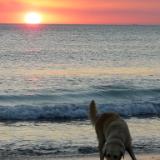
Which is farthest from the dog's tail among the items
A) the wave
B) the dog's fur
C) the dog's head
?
the wave

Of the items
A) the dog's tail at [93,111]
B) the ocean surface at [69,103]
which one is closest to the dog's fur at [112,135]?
the dog's tail at [93,111]

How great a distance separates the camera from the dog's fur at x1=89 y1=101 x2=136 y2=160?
302 inches

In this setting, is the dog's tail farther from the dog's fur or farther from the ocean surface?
the ocean surface

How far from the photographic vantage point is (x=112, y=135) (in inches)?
325

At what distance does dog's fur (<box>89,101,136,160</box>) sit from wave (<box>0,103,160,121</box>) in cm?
730

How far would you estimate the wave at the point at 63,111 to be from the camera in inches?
665

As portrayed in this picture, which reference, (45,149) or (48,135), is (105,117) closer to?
(45,149)

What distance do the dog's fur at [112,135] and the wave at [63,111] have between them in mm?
7304

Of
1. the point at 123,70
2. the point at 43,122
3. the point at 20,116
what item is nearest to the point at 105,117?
the point at 43,122

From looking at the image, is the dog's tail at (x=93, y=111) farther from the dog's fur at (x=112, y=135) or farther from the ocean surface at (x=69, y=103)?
the ocean surface at (x=69, y=103)

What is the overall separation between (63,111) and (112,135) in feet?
32.1

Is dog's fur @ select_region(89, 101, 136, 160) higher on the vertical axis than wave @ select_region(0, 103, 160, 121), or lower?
higher

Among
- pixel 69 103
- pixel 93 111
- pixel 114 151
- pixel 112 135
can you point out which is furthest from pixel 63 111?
pixel 114 151

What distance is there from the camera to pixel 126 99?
2219 cm
